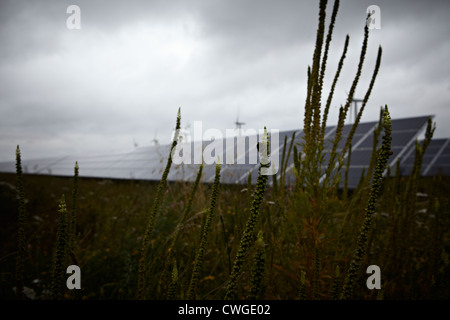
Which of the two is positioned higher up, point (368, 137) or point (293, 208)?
point (368, 137)

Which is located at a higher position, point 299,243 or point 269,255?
point 299,243

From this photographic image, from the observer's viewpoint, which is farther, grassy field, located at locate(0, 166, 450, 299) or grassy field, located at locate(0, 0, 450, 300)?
grassy field, located at locate(0, 166, 450, 299)

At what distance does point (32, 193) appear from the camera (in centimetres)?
589

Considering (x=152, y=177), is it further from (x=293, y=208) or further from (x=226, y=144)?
(x=293, y=208)

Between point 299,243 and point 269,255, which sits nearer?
point 299,243

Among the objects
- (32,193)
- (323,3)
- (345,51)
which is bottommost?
(32,193)

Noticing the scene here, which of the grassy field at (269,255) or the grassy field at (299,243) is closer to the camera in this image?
the grassy field at (299,243)

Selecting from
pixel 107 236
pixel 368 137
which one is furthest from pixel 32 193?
pixel 368 137

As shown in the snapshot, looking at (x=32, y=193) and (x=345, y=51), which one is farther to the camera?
→ (x=32, y=193)

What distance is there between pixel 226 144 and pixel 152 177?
11.3 feet
